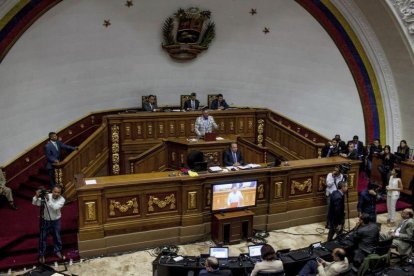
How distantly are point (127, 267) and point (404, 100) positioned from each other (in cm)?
921

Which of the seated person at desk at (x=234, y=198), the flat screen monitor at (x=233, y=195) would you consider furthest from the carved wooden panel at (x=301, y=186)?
the seated person at desk at (x=234, y=198)

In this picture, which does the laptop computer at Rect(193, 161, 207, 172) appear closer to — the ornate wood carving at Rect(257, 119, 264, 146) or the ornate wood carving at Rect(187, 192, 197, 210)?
the ornate wood carving at Rect(187, 192, 197, 210)

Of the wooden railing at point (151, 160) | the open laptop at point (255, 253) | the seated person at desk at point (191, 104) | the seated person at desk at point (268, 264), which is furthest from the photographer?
the seated person at desk at point (191, 104)

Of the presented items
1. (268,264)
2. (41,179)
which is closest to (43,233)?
(41,179)

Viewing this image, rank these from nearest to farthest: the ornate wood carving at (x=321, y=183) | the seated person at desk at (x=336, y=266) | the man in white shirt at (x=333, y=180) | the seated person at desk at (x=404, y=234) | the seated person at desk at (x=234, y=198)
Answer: the seated person at desk at (x=336, y=266) → the seated person at desk at (x=404, y=234) → the seated person at desk at (x=234, y=198) → the man in white shirt at (x=333, y=180) → the ornate wood carving at (x=321, y=183)

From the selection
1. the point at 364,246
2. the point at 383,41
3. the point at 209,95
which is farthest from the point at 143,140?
the point at 383,41

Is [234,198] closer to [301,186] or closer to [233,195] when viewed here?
[233,195]

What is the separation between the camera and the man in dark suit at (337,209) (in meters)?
7.54

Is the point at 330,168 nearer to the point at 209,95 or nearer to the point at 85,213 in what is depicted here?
the point at 85,213

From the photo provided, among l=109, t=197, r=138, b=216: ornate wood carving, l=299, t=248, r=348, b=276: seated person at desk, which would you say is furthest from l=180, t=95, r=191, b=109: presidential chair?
l=299, t=248, r=348, b=276: seated person at desk

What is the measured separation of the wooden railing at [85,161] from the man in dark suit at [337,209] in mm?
5346

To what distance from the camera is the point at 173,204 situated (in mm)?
7516

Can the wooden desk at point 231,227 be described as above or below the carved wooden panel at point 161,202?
below

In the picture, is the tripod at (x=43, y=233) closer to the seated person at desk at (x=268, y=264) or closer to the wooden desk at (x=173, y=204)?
the wooden desk at (x=173, y=204)
